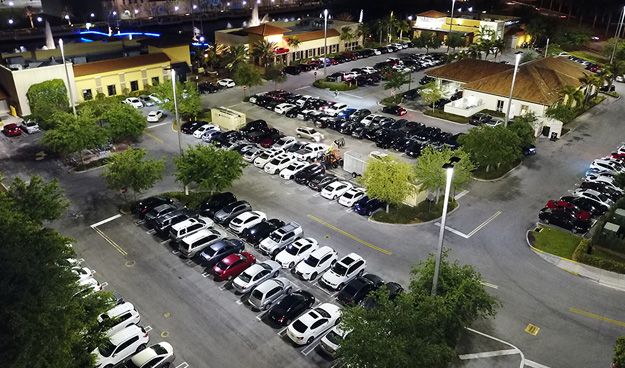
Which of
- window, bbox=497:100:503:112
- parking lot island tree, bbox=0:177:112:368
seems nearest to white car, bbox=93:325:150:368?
parking lot island tree, bbox=0:177:112:368

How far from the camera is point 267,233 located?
1367 inches

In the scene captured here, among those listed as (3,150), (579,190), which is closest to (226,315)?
(579,190)

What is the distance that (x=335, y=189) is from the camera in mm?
40781

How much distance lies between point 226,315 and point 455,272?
42.9 ft

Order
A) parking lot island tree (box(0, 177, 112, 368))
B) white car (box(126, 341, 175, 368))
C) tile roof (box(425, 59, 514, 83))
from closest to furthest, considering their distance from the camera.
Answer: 1. parking lot island tree (box(0, 177, 112, 368))
2. white car (box(126, 341, 175, 368))
3. tile roof (box(425, 59, 514, 83))

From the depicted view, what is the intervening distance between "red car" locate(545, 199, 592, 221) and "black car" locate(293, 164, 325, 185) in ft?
63.0

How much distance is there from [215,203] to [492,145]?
23.8 m

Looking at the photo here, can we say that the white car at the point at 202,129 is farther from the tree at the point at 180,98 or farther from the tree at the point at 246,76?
the tree at the point at 246,76

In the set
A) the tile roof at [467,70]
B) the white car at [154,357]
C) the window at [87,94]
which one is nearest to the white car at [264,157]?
the white car at [154,357]

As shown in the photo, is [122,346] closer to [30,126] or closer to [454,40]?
[30,126]

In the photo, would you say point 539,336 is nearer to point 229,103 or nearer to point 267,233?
point 267,233

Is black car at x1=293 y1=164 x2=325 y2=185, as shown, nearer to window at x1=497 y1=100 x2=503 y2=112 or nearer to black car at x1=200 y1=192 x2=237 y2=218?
black car at x1=200 y1=192 x2=237 y2=218

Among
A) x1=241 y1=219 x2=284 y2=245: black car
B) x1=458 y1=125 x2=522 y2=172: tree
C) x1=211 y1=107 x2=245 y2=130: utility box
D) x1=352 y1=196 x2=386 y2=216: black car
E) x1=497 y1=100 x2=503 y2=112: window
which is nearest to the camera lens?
x1=241 y1=219 x2=284 y2=245: black car

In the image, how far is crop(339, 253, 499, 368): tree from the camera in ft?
63.6
